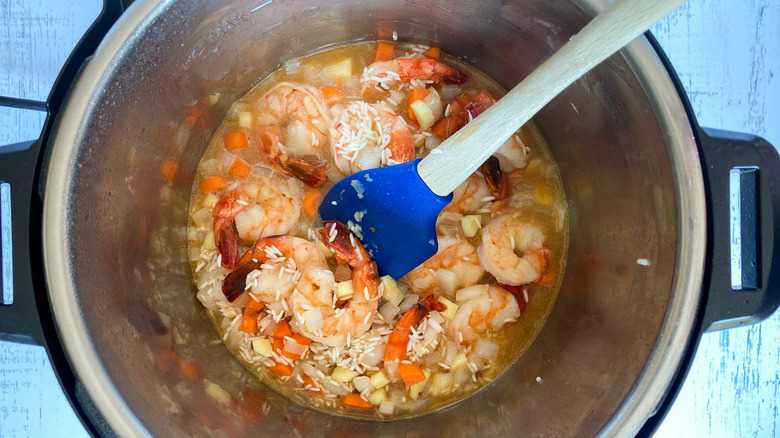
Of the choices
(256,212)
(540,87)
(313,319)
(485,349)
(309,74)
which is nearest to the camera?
(540,87)

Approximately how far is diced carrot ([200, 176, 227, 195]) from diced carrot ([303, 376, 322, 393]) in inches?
28.9

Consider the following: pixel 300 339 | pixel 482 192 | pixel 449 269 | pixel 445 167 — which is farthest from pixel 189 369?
pixel 482 192

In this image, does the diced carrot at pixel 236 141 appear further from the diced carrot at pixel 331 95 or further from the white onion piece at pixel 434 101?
the white onion piece at pixel 434 101

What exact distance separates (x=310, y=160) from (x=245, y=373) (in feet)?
2.56

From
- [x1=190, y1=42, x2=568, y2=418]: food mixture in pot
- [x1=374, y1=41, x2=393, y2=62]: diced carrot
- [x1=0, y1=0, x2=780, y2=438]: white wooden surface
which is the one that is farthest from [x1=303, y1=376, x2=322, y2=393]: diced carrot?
[x1=374, y1=41, x2=393, y2=62]: diced carrot

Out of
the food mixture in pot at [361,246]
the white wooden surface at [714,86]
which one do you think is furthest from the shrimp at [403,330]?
the white wooden surface at [714,86]

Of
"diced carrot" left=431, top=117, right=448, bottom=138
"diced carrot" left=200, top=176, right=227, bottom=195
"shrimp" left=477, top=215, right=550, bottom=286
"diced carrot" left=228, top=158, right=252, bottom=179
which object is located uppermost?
"diced carrot" left=431, top=117, right=448, bottom=138

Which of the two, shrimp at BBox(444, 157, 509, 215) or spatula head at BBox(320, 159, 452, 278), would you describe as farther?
shrimp at BBox(444, 157, 509, 215)

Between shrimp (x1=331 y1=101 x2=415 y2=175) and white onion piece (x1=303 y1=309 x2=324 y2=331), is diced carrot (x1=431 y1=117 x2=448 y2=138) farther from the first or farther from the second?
white onion piece (x1=303 y1=309 x2=324 y2=331)

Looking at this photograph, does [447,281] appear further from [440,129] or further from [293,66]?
[293,66]

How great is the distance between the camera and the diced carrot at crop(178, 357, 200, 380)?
5.72 ft

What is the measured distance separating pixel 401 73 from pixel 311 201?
54 centimetres

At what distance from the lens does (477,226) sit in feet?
6.38

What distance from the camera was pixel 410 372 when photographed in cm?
190
